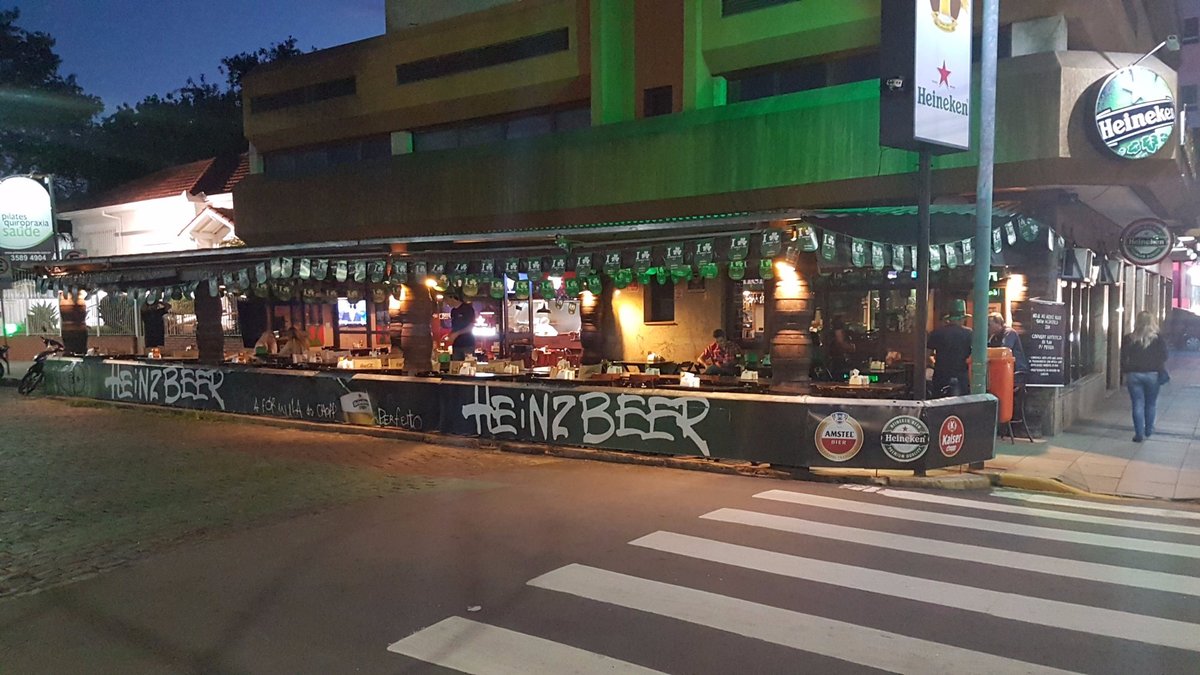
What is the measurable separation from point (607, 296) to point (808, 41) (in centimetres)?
703

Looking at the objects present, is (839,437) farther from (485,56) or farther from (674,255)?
Answer: (485,56)

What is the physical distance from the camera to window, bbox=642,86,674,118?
642 inches

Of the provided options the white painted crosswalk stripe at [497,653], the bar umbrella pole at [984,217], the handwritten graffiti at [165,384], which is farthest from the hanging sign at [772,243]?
the handwritten graffiti at [165,384]

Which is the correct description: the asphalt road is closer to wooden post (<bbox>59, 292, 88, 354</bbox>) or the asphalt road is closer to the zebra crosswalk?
the zebra crosswalk

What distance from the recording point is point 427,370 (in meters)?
14.1

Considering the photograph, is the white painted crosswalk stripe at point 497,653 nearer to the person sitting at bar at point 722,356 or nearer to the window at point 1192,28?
the person sitting at bar at point 722,356

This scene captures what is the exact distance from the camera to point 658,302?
17.9m

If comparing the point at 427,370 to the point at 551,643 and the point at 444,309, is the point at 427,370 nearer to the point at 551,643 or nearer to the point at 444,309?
the point at 444,309

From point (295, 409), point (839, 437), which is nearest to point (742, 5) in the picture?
point (839, 437)

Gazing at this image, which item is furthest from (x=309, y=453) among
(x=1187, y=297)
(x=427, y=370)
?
(x=1187, y=297)

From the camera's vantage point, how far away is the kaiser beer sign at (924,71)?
912 centimetres

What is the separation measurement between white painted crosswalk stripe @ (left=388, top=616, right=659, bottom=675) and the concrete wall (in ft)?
41.2

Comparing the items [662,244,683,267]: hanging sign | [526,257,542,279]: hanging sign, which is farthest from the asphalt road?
[526,257,542,279]: hanging sign

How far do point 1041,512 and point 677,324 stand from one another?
33.2 ft
